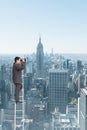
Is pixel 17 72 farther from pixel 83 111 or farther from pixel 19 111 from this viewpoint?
pixel 83 111

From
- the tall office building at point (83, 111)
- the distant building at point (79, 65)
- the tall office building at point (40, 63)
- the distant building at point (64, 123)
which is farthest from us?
the distant building at point (79, 65)

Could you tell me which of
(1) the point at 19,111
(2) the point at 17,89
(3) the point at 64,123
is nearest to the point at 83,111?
(3) the point at 64,123

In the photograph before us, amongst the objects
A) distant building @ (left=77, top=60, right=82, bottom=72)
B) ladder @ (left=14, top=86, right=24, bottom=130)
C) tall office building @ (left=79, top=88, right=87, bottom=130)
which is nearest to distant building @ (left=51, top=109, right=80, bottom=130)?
tall office building @ (left=79, top=88, right=87, bottom=130)

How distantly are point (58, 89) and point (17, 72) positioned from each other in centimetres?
669

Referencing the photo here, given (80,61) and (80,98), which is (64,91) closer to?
(80,98)

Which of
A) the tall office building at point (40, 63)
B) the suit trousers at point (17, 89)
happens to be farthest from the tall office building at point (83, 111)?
the suit trousers at point (17, 89)

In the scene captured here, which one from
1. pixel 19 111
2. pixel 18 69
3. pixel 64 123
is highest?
pixel 18 69

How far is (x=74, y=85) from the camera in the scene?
30.3ft

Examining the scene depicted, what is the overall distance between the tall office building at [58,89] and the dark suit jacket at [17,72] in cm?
615

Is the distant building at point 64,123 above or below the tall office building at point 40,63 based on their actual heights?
below

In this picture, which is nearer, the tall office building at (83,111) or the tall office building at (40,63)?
the tall office building at (83,111)

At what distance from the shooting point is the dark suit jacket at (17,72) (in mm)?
1964

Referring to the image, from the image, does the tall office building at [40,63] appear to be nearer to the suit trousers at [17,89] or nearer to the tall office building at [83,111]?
the tall office building at [83,111]

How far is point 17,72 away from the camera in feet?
6.50
